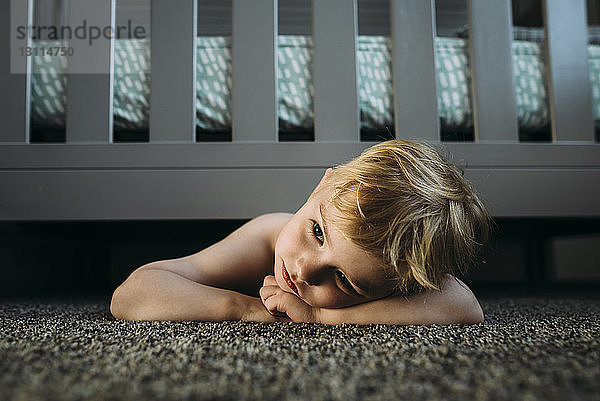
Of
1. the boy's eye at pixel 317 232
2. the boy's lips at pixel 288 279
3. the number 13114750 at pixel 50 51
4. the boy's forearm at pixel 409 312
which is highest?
the number 13114750 at pixel 50 51

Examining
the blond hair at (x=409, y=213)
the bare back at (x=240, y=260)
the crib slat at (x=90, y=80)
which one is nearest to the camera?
the blond hair at (x=409, y=213)

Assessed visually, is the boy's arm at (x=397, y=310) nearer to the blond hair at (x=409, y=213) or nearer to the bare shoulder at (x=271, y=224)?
the blond hair at (x=409, y=213)

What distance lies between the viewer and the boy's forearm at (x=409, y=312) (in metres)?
0.64

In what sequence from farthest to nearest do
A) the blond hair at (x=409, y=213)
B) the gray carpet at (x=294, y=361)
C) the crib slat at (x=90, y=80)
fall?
1. the crib slat at (x=90, y=80)
2. the blond hair at (x=409, y=213)
3. the gray carpet at (x=294, y=361)

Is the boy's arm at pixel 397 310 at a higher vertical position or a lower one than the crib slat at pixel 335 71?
lower

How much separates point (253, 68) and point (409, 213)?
1.64 feet

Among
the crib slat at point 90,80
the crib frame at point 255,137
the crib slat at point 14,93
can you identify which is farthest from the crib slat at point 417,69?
the crib slat at point 14,93

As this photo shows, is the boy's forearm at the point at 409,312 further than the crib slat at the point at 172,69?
No

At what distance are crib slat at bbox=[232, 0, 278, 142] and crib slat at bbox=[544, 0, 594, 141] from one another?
22.9 inches

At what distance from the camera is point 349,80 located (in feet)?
3.16

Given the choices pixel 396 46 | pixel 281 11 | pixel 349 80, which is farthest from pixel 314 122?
pixel 281 11

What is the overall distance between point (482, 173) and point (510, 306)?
27cm

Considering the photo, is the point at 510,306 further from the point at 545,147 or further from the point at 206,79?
the point at 206,79

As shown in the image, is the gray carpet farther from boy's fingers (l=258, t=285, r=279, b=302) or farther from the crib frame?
the crib frame
